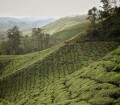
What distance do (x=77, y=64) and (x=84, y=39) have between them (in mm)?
33361

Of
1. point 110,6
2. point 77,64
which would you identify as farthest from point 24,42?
point 77,64

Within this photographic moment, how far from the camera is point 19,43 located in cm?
17412

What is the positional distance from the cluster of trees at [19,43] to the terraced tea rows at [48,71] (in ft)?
274

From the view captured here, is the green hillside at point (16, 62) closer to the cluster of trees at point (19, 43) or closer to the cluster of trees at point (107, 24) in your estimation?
the cluster of trees at point (107, 24)

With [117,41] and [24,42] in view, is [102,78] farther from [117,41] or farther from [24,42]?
[24,42]

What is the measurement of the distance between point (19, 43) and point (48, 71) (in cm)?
10074

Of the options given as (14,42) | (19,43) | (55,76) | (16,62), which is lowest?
(55,76)

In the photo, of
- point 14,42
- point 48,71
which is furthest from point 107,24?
point 14,42

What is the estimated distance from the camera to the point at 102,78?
123ft

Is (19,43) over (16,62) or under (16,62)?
over

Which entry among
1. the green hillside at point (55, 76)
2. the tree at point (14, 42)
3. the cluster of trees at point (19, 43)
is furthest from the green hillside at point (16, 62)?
the cluster of trees at point (19, 43)

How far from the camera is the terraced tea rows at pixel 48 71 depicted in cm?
6769

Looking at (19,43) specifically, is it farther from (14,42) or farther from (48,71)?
(48,71)

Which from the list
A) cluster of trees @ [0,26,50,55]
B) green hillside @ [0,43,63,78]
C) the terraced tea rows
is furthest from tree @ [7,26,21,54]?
the terraced tea rows
